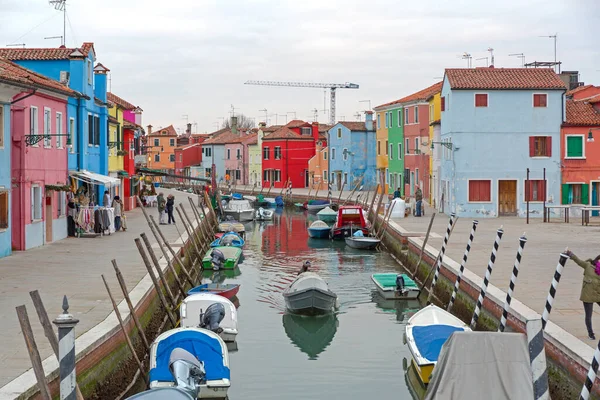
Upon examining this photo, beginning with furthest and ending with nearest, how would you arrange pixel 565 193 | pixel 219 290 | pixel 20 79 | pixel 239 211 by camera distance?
1. pixel 239 211
2. pixel 565 193
3. pixel 20 79
4. pixel 219 290

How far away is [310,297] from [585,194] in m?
24.3

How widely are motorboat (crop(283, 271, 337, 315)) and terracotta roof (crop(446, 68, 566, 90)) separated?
853 inches

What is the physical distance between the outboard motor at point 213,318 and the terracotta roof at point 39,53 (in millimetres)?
18396

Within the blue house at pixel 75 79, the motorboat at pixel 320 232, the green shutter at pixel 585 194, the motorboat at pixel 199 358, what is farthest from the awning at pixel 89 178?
the green shutter at pixel 585 194

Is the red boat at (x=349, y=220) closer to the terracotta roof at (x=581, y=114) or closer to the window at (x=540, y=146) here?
the window at (x=540, y=146)

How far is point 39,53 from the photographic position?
3341 centimetres

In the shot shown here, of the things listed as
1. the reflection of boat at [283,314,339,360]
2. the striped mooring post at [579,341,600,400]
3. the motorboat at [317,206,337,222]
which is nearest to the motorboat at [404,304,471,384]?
the reflection of boat at [283,314,339,360]

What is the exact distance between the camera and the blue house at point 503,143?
134ft

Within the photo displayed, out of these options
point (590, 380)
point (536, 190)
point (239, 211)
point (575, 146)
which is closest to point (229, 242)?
point (536, 190)

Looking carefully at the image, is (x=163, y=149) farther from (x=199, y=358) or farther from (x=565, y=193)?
(x=199, y=358)

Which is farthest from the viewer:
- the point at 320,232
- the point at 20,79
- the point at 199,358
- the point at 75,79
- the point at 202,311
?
the point at 320,232

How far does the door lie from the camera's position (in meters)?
41.2

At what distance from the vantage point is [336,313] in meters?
21.8

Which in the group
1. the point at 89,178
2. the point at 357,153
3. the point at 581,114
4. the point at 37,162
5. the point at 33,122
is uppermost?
the point at 581,114
